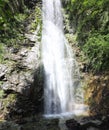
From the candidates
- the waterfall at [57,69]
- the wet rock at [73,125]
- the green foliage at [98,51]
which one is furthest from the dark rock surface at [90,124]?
the waterfall at [57,69]

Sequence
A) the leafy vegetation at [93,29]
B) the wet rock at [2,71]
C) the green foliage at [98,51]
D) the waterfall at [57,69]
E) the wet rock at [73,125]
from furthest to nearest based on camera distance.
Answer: the waterfall at [57,69] < the wet rock at [2,71] < the leafy vegetation at [93,29] < the green foliage at [98,51] < the wet rock at [73,125]

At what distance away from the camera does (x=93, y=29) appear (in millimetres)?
15289

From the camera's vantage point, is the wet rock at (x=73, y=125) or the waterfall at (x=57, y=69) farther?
the waterfall at (x=57, y=69)

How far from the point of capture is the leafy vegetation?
44.3ft

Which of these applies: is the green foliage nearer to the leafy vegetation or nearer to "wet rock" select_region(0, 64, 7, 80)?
the leafy vegetation

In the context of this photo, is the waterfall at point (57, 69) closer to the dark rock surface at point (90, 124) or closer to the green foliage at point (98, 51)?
the green foliage at point (98, 51)

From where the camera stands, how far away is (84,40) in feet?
53.5

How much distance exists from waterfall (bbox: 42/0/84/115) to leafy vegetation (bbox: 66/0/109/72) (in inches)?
44.7

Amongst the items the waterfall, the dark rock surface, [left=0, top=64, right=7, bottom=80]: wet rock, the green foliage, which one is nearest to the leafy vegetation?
the green foliage

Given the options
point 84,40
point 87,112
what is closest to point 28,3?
point 84,40

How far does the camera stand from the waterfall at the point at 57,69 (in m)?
14.8

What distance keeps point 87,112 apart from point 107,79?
6.54ft

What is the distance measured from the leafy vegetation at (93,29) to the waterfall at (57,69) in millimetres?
1136

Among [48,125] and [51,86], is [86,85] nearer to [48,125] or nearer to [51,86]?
[51,86]
